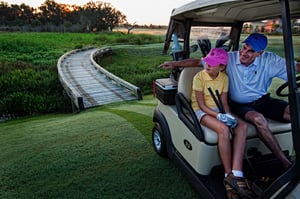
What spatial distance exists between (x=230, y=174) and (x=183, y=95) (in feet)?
2.66

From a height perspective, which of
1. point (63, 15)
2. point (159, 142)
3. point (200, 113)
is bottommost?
point (159, 142)

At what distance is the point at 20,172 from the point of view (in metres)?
2.64

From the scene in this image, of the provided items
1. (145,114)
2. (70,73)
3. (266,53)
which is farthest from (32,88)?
(266,53)

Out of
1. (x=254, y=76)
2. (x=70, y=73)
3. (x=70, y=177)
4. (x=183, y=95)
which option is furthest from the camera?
(x=70, y=73)

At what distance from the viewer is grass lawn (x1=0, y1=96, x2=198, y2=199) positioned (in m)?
2.27

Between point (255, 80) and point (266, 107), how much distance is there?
0.92ft

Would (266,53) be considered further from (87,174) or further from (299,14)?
(87,174)

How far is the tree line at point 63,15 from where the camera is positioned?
4150cm

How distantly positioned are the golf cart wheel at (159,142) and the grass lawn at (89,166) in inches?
2.9

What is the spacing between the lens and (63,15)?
48.9 meters

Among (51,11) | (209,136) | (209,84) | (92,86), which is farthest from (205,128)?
(51,11)

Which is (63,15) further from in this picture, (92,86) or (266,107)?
(266,107)

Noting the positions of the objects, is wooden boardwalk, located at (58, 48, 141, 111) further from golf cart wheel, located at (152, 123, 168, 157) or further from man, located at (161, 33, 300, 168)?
man, located at (161, 33, 300, 168)

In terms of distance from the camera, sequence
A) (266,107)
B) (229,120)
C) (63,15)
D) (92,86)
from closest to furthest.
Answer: (229,120), (266,107), (92,86), (63,15)
